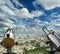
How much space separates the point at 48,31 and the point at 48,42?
73 cm

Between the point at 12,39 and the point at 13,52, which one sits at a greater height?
the point at 12,39

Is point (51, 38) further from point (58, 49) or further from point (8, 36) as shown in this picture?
point (8, 36)

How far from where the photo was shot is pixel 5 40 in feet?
22.2

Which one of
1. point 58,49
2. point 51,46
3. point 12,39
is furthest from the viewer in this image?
point 51,46

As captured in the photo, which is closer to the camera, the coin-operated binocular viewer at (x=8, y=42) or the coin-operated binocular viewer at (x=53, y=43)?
the coin-operated binocular viewer at (x=53, y=43)

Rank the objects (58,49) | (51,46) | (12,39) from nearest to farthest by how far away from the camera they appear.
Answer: (58,49)
(12,39)
(51,46)

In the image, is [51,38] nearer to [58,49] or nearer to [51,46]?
[51,46]

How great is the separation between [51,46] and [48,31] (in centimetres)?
108

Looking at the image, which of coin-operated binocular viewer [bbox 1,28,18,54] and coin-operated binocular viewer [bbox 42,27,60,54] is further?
coin-operated binocular viewer [bbox 1,28,18,54]

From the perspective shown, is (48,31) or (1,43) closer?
(1,43)

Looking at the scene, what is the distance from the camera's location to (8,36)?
6.80 m

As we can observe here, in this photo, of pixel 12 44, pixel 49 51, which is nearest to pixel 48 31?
pixel 49 51

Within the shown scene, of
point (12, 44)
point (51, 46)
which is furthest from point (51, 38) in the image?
point (12, 44)

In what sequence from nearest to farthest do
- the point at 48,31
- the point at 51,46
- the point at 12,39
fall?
the point at 12,39 < the point at 51,46 < the point at 48,31
